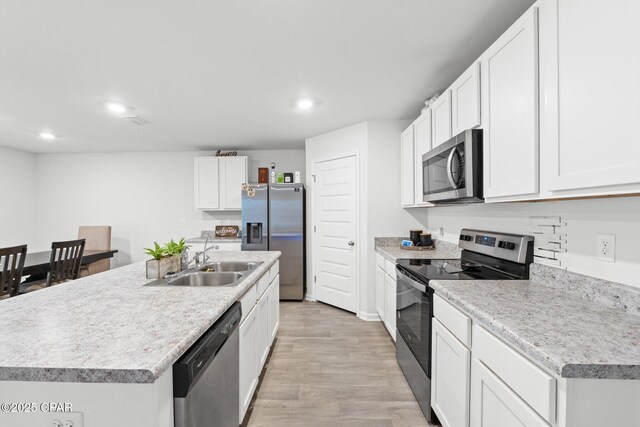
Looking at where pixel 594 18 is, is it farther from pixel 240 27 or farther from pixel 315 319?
pixel 315 319

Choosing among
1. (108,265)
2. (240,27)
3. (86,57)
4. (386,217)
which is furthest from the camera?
(108,265)

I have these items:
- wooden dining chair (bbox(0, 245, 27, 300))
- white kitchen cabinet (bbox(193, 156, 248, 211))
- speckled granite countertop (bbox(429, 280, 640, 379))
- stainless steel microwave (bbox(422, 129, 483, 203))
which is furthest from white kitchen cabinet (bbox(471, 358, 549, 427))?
white kitchen cabinet (bbox(193, 156, 248, 211))

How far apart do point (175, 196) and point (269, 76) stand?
11.9 ft

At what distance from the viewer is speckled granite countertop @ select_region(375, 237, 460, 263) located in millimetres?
2594

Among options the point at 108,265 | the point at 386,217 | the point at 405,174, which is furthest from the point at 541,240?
the point at 108,265

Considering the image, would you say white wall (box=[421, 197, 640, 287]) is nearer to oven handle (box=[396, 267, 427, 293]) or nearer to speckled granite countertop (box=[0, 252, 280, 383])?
oven handle (box=[396, 267, 427, 293])

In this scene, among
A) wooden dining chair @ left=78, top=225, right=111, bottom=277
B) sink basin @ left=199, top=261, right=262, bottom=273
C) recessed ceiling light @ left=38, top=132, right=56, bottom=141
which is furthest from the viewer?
wooden dining chair @ left=78, top=225, right=111, bottom=277

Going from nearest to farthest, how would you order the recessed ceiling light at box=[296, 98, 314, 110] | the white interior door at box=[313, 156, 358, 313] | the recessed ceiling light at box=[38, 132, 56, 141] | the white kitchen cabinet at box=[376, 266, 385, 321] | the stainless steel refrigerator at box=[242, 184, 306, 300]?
1. the recessed ceiling light at box=[296, 98, 314, 110]
2. the white kitchen cabinet at box=[376, 266, 385, 321]
3. the white interior door at box=[313, 156, 358, 313]
4. the recessed ceiling light at box=[38, 132, 56, 141]
5. the stainless steel refrigerator at box=[242, 184, 306, 300]

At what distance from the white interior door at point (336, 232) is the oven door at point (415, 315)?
1333mm

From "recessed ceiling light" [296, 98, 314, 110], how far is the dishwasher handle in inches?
84.7


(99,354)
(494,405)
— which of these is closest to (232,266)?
(99,354)

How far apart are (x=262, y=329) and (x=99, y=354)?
56.7 inches

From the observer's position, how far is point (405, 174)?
3.14m

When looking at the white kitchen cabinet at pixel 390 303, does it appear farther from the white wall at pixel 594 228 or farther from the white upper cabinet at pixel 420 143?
the white wall at pixel 594 228
